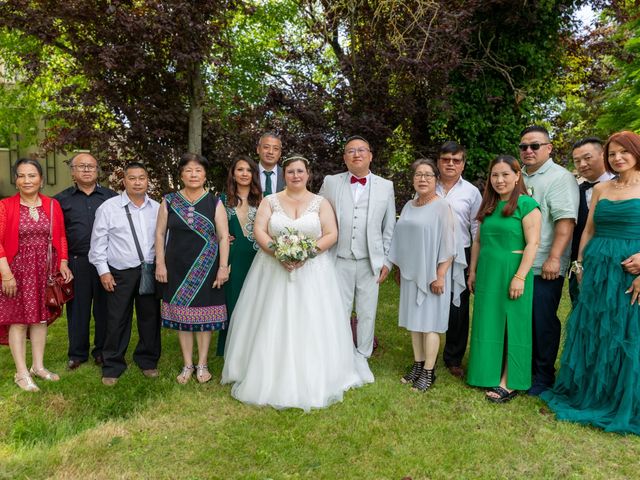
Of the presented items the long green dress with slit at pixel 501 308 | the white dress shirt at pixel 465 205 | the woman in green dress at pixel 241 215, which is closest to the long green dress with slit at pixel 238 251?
the woman in green dress at pixel 241 215

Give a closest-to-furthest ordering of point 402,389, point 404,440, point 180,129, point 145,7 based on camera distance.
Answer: point 404,440 → point 402,389 → point 145,7 → point 180,129

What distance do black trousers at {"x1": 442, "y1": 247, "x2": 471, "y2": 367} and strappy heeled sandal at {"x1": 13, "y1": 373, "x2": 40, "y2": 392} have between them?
4245 mm

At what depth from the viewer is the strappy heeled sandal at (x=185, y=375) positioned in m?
4.98

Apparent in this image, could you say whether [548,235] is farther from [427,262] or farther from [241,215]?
[241,215]

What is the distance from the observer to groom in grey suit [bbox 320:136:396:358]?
4.99 metres

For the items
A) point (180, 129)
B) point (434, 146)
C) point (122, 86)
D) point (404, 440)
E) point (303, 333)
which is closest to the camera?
point (404, 440)

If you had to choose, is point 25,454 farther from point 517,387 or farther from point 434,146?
point 434,146

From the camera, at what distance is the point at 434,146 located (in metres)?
9.39

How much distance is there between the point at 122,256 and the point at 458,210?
344cm

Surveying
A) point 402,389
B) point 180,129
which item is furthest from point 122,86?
point 402,389

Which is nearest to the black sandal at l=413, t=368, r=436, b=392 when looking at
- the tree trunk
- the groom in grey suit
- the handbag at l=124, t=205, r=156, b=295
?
the groom in grey suit

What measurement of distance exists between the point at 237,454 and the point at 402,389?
6.15ft

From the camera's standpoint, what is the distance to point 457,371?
17.3 ft

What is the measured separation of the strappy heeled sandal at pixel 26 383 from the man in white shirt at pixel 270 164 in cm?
302
